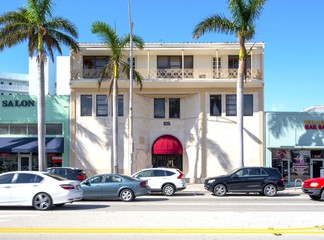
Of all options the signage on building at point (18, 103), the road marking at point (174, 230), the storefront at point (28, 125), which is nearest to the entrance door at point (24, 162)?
the storefront at point (28, 125)

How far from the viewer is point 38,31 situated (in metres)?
24.7

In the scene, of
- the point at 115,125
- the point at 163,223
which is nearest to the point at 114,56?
the point at 115,125

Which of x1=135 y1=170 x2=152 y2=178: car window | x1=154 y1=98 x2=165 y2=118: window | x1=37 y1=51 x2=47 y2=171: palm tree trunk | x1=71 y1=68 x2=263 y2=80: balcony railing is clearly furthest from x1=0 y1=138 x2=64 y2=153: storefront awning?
x1=135 y1=170 x2=152 y2=178: car window

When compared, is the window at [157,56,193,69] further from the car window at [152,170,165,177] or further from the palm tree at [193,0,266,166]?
the car window at [152,170,165,177]

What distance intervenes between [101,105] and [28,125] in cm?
545

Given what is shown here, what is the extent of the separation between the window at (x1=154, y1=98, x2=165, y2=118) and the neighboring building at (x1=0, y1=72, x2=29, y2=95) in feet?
243

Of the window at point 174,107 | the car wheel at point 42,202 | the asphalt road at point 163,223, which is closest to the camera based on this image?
the asphalt road at point 163,223

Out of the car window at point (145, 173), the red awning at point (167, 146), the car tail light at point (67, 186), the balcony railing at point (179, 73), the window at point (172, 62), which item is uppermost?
the window at point (172, 62)

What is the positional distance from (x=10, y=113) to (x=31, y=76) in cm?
2155

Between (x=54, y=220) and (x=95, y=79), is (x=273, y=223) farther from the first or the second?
(x=95, y=79)

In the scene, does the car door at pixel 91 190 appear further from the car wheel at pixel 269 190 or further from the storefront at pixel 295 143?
the storefront at pixel 295 143

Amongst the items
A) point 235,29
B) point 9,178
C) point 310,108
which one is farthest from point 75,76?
point 310,108

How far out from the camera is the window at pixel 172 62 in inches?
1208

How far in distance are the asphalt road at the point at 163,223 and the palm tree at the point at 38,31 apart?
11447 millimetres
